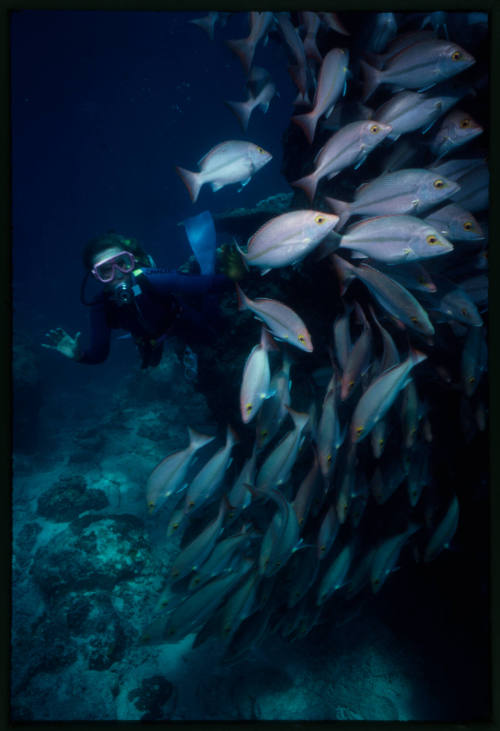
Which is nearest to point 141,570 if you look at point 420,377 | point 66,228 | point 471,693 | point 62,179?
point 471,693

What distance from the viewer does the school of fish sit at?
7.00 feet

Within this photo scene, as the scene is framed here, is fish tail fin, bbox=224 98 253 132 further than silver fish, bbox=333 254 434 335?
Yes

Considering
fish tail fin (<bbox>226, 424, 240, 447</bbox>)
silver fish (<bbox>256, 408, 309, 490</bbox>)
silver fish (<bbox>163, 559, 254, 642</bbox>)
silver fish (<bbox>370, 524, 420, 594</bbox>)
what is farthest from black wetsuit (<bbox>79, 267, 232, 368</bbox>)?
silver fish (<bbox>370, 524, 420, 594</bbox>)

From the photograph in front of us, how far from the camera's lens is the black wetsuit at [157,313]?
12.0 feet

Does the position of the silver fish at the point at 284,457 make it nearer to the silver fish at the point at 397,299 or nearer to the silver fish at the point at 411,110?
the silver fish at the point at 397,299

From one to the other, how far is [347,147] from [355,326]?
1.34 metres

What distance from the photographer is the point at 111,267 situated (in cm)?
371

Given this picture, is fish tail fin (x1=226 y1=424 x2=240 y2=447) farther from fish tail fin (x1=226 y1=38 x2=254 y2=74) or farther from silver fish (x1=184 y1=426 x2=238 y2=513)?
fish tail fin (x1=226 y1=38 x2=254 y2=74)

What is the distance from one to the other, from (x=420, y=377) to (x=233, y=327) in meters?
2.44

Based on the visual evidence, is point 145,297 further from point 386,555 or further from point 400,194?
point 386,555

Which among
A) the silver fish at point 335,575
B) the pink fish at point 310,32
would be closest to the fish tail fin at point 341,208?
the pink fish at point 310,32

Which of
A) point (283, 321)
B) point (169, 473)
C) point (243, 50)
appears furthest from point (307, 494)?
point (243, 50)

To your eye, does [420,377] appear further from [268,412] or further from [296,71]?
[296,71]

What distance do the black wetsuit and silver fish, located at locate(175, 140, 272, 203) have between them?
84 cm
